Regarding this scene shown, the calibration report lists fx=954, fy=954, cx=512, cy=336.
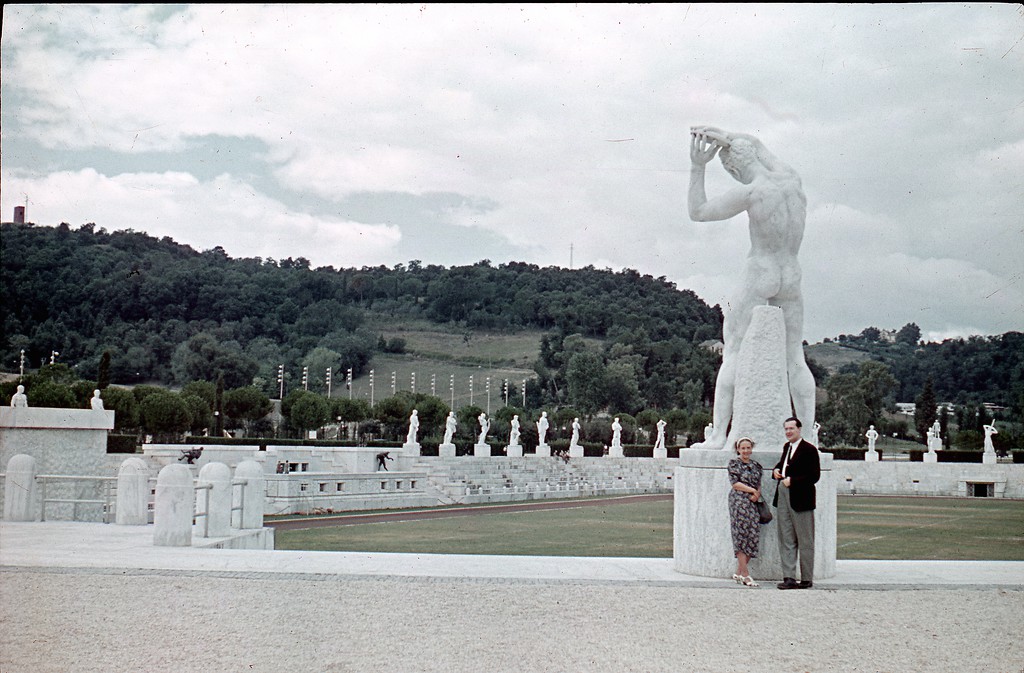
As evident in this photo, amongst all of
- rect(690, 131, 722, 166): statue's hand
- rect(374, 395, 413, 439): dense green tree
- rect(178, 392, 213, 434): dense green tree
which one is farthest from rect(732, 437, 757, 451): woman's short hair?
rect(374, 395, 413, 439): dense green tree

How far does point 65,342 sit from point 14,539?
58.0 meters

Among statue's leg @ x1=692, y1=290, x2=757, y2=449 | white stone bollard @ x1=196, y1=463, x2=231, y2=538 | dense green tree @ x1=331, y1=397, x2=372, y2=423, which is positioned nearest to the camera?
statue's leg @ x1=692, y1=290, x2=757, y2=449

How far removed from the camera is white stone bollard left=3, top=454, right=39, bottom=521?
12938 mm

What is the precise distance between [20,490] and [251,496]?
12.2 feet

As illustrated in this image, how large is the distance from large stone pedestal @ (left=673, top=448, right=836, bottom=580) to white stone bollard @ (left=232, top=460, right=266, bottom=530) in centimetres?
570

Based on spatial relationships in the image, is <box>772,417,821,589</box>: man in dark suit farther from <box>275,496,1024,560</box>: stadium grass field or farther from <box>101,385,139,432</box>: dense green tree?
<box>101,385,139,432</box>: dense green tree

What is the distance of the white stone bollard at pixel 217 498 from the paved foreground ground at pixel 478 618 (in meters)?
1.92

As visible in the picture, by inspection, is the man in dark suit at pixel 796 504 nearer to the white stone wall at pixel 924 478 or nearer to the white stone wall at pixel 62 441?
the white stone wall at pixel 62 441

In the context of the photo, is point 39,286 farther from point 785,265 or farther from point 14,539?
point 785,265

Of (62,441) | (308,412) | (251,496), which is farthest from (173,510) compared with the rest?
(308,412)

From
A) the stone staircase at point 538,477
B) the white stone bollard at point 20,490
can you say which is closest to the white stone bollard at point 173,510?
the white stone bollard at point 20,490

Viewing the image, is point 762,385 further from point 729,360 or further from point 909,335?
point 909,335

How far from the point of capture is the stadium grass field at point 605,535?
12.3 metres

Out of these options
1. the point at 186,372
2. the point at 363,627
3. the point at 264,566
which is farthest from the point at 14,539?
the point at 186,372
